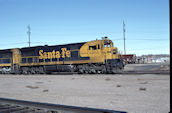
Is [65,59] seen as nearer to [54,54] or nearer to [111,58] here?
[54,54]

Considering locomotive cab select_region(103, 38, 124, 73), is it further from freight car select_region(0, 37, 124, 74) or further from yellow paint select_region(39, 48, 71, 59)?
yellow paint select_region(39, 48, 71, 59)

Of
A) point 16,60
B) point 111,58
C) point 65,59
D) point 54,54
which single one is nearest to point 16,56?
point 16,60

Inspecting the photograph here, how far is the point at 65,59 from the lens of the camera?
22062 mm

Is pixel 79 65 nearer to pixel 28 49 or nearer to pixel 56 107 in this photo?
pixel 28 49

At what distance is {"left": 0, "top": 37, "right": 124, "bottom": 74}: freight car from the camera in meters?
20.0

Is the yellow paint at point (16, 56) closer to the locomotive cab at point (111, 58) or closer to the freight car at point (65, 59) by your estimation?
the freight car at point (65, 59)

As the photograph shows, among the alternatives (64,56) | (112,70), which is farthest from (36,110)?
(64,56)

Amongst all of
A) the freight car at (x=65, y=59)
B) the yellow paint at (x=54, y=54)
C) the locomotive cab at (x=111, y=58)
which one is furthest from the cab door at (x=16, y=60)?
the locomotive cab at (x=111, y=58)

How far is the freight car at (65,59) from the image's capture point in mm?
20047

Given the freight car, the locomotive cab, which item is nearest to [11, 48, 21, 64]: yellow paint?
the freight car

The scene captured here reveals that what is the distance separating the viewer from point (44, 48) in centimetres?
2380

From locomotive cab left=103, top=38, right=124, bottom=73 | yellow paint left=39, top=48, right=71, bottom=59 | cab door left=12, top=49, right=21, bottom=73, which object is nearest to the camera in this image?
locomotive cab left=103, top=38, right=124, bottom=73

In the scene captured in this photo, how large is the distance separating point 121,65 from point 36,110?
15806mm

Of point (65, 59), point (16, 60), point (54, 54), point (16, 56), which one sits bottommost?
point (16, 60)
